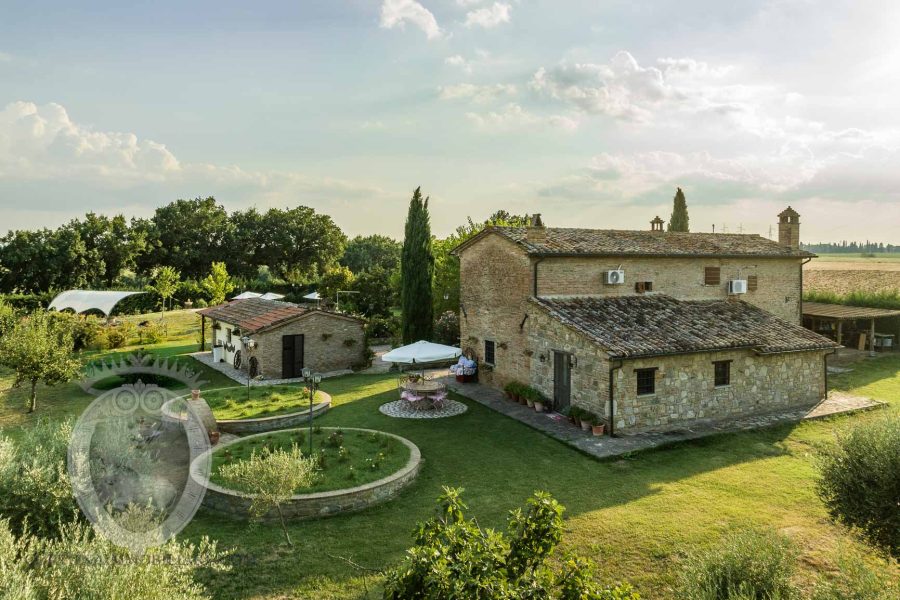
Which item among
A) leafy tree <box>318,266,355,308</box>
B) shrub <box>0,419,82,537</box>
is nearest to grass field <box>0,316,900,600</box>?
shrub <box>0,419,82,537</box>

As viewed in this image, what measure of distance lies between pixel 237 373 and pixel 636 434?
18.2m

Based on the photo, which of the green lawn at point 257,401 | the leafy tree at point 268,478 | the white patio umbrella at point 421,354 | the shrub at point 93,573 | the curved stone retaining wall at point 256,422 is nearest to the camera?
the shrub at point 93,573

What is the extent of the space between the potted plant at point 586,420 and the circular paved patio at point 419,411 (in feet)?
14.1

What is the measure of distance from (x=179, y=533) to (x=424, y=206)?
73.0ft

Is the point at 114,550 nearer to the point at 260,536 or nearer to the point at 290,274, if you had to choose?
the point at 260,536

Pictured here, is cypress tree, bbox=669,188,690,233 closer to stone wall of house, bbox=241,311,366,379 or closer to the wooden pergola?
the wooden pergola

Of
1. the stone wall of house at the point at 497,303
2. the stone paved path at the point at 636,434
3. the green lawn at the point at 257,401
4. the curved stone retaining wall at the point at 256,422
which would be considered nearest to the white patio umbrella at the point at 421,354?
the stone paved path at the point at 636,434

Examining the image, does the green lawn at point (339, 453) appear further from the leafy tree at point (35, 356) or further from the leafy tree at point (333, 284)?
the leafy tree at point (333, 284)

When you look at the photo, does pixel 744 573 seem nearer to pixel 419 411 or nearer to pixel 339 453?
pixel 339 453

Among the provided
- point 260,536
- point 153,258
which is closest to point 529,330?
point 260,536

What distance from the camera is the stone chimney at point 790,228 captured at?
2517 centimetres

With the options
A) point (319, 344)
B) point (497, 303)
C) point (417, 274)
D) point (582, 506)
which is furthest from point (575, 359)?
point (417, 274)

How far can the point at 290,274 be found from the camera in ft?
204

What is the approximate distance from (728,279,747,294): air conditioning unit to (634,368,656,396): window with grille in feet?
31.1
